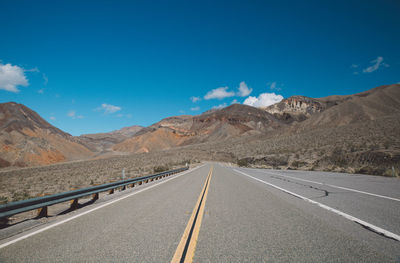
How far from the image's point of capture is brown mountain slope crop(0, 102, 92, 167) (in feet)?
241

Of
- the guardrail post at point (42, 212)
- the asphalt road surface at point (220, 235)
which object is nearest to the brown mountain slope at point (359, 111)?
the asphalt road surface at point (220, 235)

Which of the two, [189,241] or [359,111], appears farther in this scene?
[359,111]

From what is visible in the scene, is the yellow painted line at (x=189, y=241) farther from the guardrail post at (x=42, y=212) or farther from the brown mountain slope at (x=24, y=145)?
the brown mountain slope at (x=24, y=145)

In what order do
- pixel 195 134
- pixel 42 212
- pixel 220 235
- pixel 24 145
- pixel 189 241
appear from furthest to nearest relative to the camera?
pixel 195 134 → pixel 24 145 → pixel 42 212 → pixel 220 235 → pixel 189 241

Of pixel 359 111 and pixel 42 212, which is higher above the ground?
pixel 359 111

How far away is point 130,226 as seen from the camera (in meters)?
4.69

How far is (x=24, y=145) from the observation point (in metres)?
80.2

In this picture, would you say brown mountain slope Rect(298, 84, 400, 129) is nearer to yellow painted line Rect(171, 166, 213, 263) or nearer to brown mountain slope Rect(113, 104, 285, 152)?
brown mountain slope Rect(113, 104, 285, 152)

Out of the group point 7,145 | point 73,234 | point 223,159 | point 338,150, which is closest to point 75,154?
point 7,145

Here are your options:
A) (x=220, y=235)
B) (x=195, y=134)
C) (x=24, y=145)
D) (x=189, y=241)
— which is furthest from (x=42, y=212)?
(x=195, y=134)

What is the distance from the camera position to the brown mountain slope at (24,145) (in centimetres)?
7351

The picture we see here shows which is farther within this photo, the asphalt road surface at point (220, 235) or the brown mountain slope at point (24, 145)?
the brown mountain slope at point (24, 145)

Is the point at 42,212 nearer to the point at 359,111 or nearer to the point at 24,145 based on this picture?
the point at 359,111

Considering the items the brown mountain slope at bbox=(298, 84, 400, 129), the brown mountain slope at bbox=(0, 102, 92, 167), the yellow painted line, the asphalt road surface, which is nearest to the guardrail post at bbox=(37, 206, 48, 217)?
the asphalt road surface
